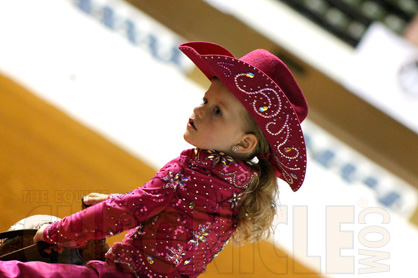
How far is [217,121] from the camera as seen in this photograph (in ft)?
4.15

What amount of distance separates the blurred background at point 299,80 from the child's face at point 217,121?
94 cm

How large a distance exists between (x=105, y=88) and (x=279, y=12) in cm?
114

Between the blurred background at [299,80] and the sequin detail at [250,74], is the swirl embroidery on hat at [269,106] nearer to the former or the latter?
the sequin detail at [250,74]

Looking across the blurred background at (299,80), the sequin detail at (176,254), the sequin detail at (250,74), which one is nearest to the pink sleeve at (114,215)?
the sequin detail at (176,254)

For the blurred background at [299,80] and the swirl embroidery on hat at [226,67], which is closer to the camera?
the swirl embroidery on hat at [226,67]

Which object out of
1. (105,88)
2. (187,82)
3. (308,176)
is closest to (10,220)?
(105,88)

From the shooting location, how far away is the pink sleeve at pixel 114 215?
1.21 m

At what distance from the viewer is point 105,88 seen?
8.75 feet

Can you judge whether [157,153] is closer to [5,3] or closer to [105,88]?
[105,88]

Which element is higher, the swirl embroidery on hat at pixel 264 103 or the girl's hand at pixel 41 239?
the swirl embroidery on hat at pixel 264 103

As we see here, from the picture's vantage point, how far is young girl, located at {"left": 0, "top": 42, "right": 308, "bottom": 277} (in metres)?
1.21

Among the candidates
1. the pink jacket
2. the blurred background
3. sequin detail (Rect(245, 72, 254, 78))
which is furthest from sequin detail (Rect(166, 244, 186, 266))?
the blurred background

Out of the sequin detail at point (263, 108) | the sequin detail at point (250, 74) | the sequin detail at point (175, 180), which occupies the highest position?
the sequin detail at point (250, 74)

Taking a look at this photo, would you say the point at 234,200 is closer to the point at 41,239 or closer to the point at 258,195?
the point at 258,195
